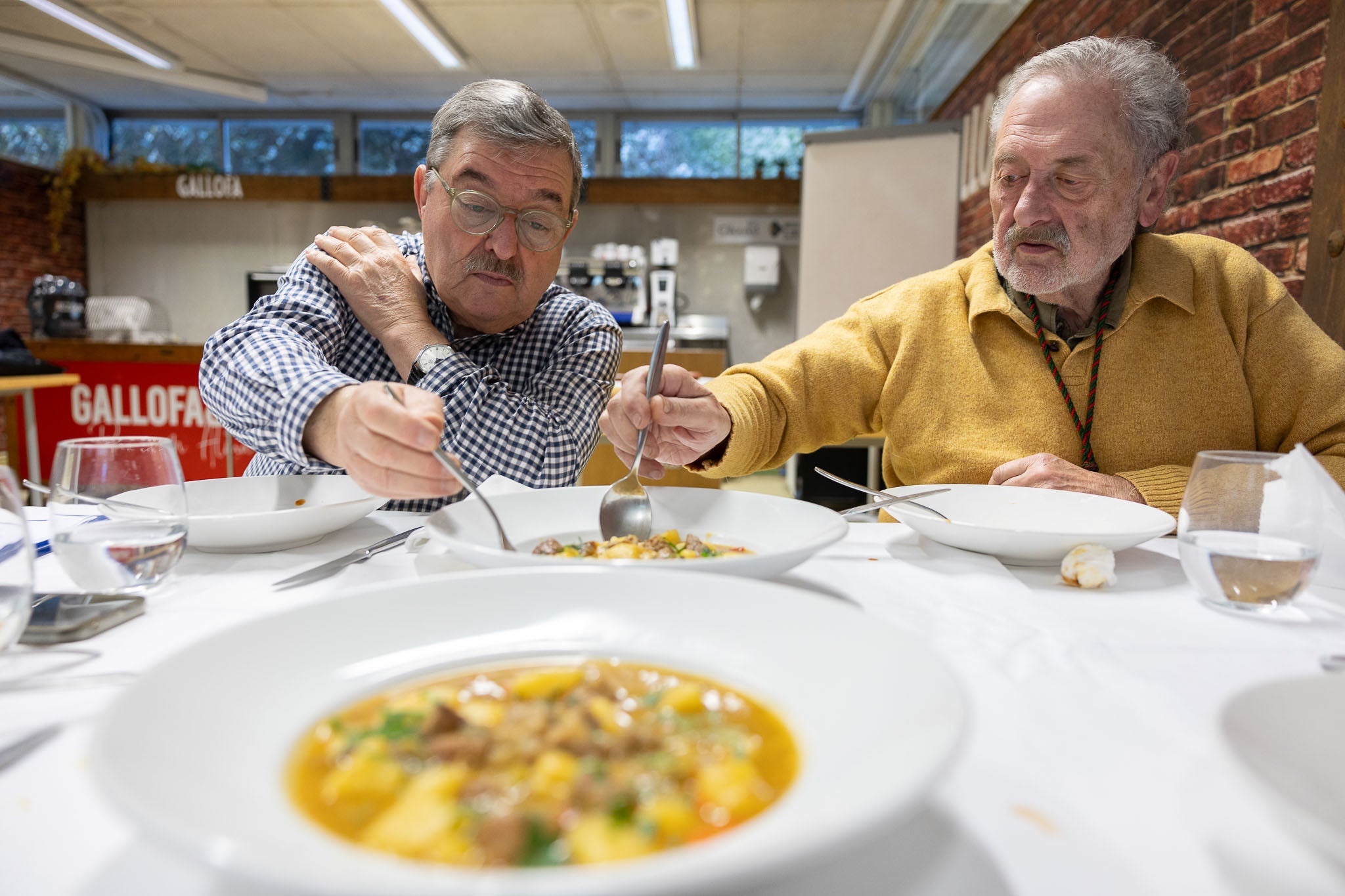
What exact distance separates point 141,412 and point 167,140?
17.7 feet

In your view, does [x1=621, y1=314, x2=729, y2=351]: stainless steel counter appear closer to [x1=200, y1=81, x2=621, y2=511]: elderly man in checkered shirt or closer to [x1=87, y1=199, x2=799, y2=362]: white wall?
[x1=87, y1=199, x2=799, y2=362]: white wall

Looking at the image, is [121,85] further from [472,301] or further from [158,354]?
[472,301]

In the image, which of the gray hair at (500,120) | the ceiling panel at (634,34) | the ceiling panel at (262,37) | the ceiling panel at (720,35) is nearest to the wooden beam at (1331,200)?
the gray hair at (500,120)

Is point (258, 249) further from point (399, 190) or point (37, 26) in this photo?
point (37, 26)

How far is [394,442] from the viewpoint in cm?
101

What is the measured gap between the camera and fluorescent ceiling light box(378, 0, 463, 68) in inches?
226

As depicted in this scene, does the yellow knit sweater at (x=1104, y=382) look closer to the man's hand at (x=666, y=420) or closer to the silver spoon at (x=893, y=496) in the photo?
the man's hand at (x=666, y=420)

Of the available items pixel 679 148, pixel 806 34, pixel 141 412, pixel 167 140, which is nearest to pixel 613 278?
pixel 806 34

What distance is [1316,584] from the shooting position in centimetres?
102

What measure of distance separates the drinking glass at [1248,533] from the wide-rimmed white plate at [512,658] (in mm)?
519

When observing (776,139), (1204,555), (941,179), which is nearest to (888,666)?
(1204,555)

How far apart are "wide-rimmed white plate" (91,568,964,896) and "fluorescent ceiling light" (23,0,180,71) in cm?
695

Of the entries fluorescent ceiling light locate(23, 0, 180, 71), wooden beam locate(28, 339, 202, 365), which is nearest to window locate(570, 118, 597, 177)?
fluorescent ceiling light locate(23, 0, 180, 71)

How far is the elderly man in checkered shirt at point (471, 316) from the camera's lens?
1.63m
